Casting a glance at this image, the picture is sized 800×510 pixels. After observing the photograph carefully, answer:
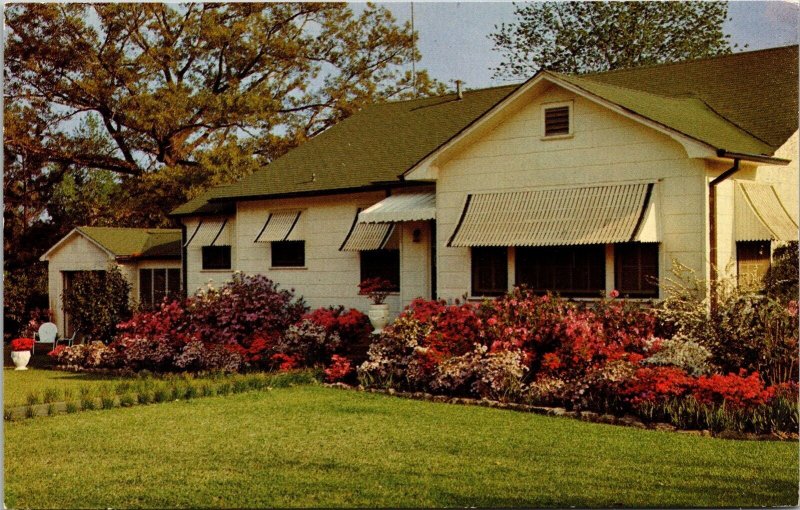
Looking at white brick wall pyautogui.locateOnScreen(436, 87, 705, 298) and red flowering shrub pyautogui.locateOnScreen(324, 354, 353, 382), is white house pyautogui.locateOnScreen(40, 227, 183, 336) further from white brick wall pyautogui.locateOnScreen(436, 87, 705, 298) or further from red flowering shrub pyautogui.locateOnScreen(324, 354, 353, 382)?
white brick wall pyautogui.locateOnScreen(436, 87, 705, 298)

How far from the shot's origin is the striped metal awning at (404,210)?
67.6ft

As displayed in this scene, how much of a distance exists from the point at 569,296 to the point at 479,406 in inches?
143

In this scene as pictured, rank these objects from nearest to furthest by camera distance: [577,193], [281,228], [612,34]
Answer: [577,193], [281,228], [612,34]

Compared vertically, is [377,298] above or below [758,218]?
below

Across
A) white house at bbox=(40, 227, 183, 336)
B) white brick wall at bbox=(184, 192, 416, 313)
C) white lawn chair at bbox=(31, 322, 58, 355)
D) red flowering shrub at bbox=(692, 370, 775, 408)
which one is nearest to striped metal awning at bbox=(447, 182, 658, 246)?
red flowering shrub at bbox=(692, 370, 775, 408)

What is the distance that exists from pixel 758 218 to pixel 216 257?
609 inches

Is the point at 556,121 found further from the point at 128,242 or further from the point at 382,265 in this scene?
the point at 128,242

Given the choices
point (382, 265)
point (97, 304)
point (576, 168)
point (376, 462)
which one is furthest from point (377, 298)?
point (376, 462)

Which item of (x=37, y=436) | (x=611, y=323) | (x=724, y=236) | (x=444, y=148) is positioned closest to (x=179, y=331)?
(x=444, y=148)

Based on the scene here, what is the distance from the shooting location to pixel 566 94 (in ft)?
60.5

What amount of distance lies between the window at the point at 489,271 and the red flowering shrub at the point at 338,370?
3.00 metres

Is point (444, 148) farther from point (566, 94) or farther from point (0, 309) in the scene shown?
point (0, 309)

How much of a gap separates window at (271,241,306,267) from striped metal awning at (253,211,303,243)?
1.09 ft

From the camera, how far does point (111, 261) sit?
95.9 ft
